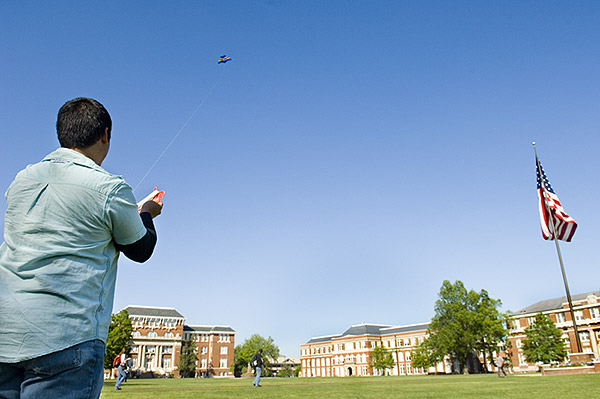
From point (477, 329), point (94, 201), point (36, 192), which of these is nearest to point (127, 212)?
point (94, 201)

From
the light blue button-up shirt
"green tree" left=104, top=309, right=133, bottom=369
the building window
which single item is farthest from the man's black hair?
the building window

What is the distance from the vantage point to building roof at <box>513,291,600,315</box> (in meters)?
93.8

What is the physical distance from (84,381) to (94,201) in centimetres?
80

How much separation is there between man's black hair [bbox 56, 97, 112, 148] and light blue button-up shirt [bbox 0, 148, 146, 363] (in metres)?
0.12

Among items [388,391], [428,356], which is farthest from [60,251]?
[428,356]

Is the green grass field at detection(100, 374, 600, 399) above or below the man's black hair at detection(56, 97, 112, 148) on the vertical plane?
below

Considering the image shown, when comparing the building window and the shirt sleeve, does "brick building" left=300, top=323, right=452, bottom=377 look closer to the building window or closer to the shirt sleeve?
the building window

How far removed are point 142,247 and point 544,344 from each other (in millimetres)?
78383

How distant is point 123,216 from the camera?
6.78 feet

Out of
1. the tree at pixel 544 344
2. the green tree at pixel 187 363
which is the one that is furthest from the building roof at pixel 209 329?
the tree at pixel 544 344

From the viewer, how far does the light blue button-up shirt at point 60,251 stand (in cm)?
171

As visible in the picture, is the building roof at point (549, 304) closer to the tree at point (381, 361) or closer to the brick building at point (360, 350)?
the brick building at point (360, 350)

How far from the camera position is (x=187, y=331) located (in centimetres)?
11619

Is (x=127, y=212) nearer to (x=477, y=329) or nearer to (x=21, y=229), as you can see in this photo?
(x=21, y=229)
